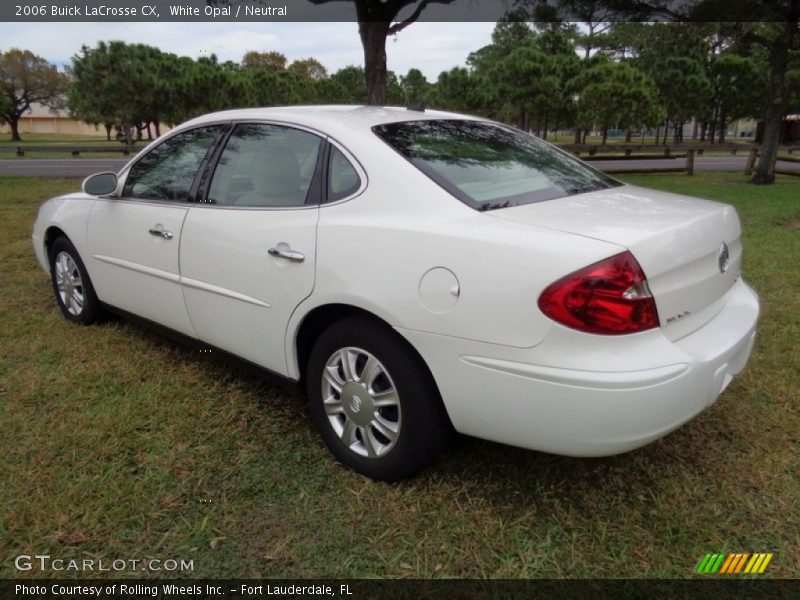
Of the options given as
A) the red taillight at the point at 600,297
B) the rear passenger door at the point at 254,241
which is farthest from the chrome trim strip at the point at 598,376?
the rear passenger door at the point at 254,241

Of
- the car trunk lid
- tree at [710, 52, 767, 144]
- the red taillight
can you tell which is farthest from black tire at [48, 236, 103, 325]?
tree at [710, 52, 767, 144]

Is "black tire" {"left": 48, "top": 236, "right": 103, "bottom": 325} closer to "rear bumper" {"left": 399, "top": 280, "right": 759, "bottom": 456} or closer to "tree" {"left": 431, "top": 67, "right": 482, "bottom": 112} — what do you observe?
"rear bumper" {"left": 399, "top": 280, "right": 759, "bottom": 456}

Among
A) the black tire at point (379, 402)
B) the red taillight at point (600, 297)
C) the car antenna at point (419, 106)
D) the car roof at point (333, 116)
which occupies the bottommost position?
the black tire at point (379, 402)

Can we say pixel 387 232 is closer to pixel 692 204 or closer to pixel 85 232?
pixel 692 204

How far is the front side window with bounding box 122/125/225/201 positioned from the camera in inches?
133

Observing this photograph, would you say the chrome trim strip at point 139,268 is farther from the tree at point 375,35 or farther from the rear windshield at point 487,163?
the tree at point 375,35

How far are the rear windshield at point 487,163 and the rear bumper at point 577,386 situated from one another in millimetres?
621

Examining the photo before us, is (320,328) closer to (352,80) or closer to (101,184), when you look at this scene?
(101,184)

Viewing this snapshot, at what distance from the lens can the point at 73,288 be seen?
14.5 ft

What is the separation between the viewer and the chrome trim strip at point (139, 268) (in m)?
3.33

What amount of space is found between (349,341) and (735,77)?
4520 centimetres

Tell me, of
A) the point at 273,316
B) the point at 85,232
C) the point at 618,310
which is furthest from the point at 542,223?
the point at 85,232

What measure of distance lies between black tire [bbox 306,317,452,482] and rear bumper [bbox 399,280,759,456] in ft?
0.36

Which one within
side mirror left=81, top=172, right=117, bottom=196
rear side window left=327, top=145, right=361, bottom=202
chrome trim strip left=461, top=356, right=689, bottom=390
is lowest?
chrome trim strip left=461, top=356, right=689, bottom=390
